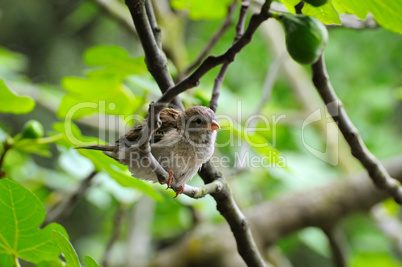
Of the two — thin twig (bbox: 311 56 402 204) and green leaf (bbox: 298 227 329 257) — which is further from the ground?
thin twig (bbox: 311 56 402 204)

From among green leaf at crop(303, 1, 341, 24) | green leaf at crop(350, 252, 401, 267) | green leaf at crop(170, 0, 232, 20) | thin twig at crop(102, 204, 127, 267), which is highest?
green leaf at crop(303, 1, 341, 24)

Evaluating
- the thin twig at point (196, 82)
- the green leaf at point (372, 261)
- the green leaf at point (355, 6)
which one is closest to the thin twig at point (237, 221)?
the thin twig at point (196, 82)

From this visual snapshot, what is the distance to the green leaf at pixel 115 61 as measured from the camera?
5.22 ft

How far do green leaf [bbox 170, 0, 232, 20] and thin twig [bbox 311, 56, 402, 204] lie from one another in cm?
70

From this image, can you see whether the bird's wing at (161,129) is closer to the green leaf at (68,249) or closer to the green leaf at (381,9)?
the green leaf at (68,249)

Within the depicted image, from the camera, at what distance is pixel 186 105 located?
72.0 inches

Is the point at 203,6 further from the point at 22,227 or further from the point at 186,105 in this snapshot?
the point at 22,227

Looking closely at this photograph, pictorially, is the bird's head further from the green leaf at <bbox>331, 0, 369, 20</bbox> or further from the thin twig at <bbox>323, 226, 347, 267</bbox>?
the thin twig at <bbox>323, 226, 347, 267</bbox>

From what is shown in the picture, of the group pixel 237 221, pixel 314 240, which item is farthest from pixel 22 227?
pixel 314 240

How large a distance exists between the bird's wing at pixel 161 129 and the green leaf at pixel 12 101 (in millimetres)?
329

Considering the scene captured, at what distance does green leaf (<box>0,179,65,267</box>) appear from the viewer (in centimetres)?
92

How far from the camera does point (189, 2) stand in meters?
1.67

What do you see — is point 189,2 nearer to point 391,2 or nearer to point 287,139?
point 391,2

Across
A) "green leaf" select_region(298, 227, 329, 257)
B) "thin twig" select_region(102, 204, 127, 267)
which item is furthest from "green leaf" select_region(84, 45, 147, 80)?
"green leaf" select_region(298, 227, 329, 257)
